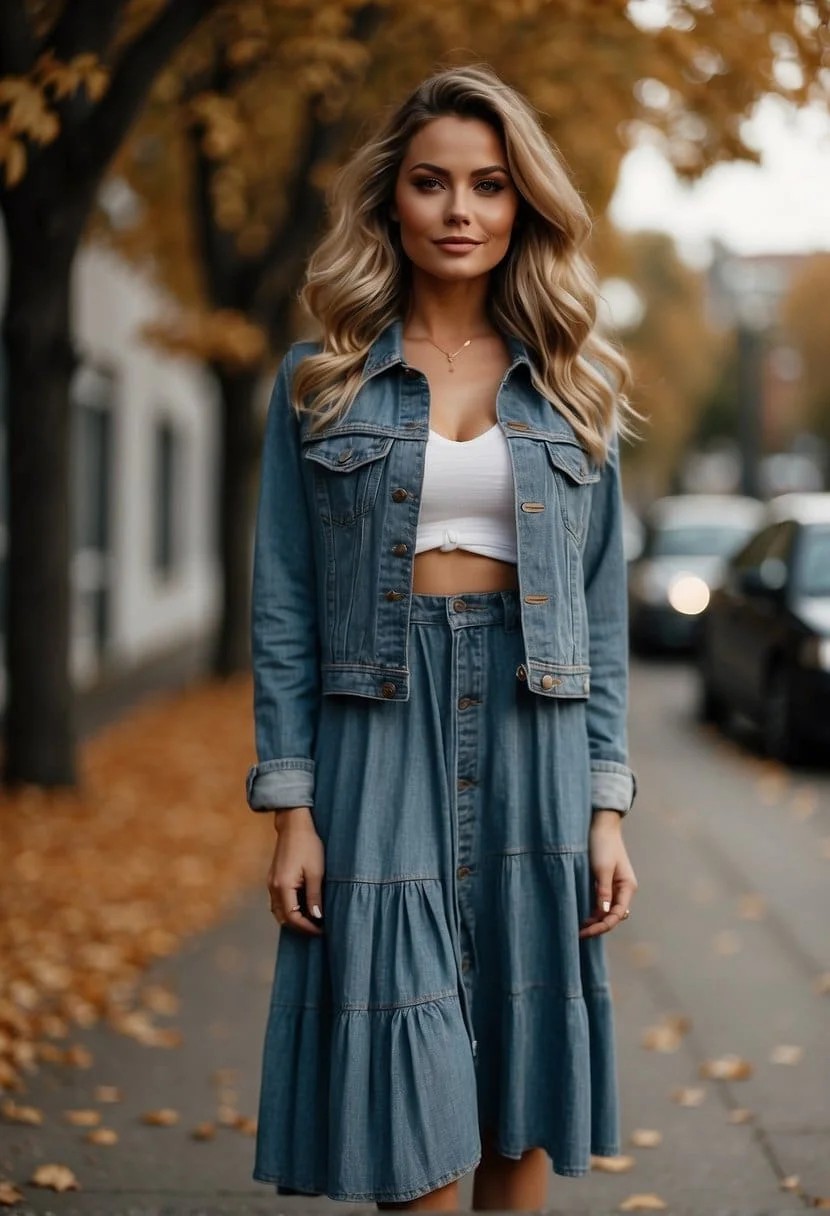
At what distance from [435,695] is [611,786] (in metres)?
0.36

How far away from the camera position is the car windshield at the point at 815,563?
10773 mm

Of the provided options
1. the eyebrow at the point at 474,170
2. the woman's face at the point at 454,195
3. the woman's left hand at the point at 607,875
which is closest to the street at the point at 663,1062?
the woman's left hand at the point at 607,875

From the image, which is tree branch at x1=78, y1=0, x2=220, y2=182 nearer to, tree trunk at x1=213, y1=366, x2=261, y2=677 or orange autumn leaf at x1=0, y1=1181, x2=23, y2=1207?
orange autumn leaf at x1=0, y1=1181, x2=23, y2=1207

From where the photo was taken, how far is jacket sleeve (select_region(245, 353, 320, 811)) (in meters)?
2.69

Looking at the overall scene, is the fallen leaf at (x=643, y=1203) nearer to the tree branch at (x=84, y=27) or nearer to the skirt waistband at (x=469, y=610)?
the skirt waistband at (x=469, y=610)

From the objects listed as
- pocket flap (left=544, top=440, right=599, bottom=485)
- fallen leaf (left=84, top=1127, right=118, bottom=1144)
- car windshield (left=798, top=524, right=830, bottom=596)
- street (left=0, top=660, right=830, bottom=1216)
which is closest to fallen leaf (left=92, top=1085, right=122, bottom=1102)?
street (left=0, top=660, right=830, bottom=1216)

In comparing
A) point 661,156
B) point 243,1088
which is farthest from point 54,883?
point 661,156

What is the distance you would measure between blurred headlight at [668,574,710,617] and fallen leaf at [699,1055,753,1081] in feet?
44.5

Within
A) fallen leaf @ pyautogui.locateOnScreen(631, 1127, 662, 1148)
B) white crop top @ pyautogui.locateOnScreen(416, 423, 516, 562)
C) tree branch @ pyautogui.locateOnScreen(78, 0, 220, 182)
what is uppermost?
tree branch @ pyautogui.locateOnScreen(78, 0, 220, 182)

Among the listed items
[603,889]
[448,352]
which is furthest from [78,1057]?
[448,352]

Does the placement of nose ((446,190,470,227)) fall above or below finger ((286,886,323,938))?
above

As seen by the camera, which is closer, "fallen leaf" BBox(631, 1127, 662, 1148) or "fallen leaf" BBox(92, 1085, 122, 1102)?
"fallen leaf" BBox(631, 1127, 662, 1148)

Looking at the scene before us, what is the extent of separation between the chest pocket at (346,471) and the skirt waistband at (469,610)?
17 cm

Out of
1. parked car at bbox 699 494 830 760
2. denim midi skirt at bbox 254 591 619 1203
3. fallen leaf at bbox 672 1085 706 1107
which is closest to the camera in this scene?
denim midi skirt at bbox 254 591 619 1203
